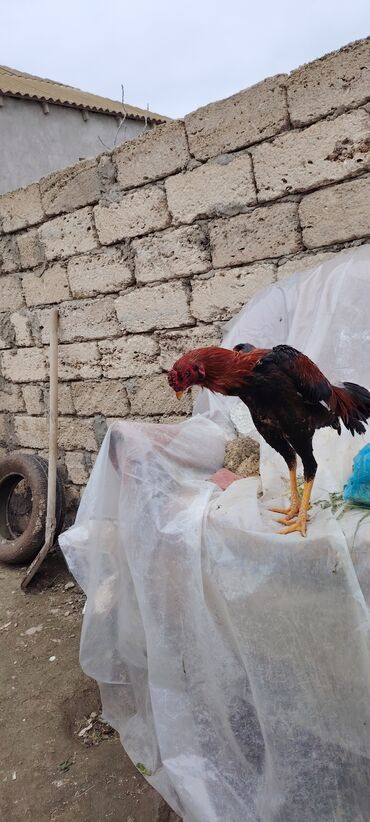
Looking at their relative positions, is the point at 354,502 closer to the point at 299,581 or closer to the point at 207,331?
the point at 299,581

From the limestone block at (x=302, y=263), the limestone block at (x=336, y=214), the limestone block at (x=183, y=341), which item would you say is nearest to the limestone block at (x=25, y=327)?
the limestone block at (x=183, y=341)

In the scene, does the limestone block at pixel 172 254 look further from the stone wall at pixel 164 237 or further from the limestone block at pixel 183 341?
the limestone block at pixel 183 341

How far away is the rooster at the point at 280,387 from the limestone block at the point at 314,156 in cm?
139

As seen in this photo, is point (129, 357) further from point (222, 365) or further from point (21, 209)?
point (222, 365)

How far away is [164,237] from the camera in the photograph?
319 centimetres

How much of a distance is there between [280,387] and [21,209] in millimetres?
3118

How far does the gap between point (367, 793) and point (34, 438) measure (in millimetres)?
3502

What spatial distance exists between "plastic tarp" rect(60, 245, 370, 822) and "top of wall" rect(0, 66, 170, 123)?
8.15 metres

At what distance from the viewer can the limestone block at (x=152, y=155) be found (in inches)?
117

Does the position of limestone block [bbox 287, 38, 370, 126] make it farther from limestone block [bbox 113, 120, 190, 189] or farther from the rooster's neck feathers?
the rooster's neck feathers

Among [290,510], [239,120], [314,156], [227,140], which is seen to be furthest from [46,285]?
[290,510]

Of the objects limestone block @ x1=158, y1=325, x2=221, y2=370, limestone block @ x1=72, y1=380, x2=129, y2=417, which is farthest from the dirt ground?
limestone block @ x1=158, y1=325, x2=221, y2=370

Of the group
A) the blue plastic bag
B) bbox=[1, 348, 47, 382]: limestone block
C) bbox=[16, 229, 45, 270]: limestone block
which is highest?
bbox=[16, 229, 45, 270]: limestone block

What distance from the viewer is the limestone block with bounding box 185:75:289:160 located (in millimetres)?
2590
